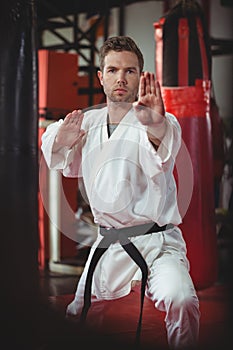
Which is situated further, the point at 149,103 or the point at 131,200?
the point at 131,200

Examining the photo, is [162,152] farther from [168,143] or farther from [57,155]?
[57,155]

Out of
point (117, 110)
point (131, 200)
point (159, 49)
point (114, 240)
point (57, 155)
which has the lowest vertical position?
point (114, 240)

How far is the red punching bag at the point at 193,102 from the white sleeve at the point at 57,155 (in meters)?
0.61

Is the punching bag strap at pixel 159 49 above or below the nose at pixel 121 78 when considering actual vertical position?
above

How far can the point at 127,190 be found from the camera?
122 centimetres

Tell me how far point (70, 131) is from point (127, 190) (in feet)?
0.64

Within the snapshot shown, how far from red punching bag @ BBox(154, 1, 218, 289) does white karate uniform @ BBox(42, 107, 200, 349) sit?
1.87 feet

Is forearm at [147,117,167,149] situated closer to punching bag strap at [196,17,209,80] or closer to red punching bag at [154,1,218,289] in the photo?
red punching bag at [154,1,218,289]

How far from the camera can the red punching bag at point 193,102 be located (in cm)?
182

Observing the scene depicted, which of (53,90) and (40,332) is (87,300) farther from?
(53,90)

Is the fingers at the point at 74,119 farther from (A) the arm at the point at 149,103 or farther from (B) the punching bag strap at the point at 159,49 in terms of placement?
(B) the punching bag strap at the point at 159,49

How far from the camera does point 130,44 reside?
120 cm

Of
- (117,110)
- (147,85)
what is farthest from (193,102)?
(147,85)

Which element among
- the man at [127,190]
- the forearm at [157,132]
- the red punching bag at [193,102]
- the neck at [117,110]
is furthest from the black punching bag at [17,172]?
the red punching bag at [193,102]
